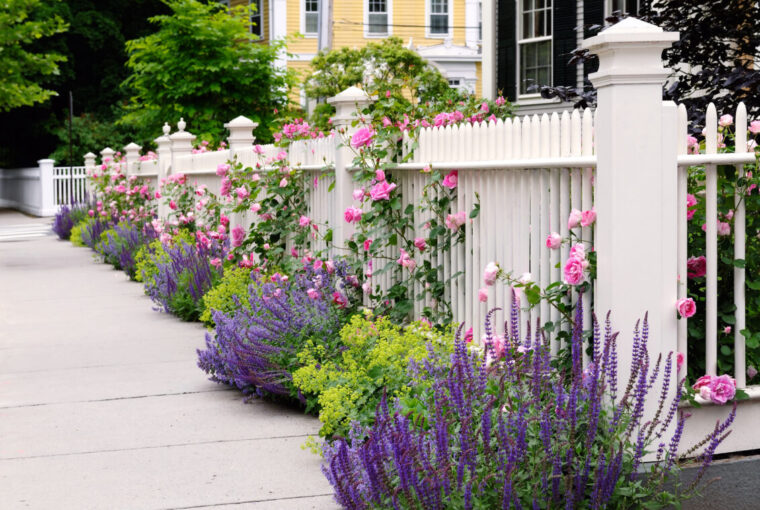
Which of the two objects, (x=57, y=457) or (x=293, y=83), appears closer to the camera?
(x=57, y=457)

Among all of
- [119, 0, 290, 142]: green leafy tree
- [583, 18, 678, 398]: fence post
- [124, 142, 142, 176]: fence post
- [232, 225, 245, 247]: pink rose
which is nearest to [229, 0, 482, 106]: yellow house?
[119, 0, 290, 142]: green leafy tree

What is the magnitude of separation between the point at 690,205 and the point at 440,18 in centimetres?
2960

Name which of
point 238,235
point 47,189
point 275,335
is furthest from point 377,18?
point 275,335

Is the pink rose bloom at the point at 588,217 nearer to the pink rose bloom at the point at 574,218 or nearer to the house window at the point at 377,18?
the pink rose bloom at the point at 574,218

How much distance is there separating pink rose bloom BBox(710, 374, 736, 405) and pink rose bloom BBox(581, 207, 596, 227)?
79cm

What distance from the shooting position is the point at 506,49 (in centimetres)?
1777

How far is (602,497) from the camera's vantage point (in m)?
3.56

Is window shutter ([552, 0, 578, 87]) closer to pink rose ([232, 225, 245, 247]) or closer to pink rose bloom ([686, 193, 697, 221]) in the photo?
pink rose ([232, 225, 245, 247])

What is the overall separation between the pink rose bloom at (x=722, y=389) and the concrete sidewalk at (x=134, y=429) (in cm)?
160

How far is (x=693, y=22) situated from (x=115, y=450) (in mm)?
5546

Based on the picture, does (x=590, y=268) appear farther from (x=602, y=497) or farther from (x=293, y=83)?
(x=293, y=83)

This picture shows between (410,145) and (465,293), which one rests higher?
(410,145)

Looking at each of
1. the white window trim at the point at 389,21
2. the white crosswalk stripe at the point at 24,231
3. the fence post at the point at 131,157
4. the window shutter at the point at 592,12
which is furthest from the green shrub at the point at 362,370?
the white window trim at the point at 389,21

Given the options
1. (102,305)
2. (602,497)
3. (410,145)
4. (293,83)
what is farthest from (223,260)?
(293,83)
